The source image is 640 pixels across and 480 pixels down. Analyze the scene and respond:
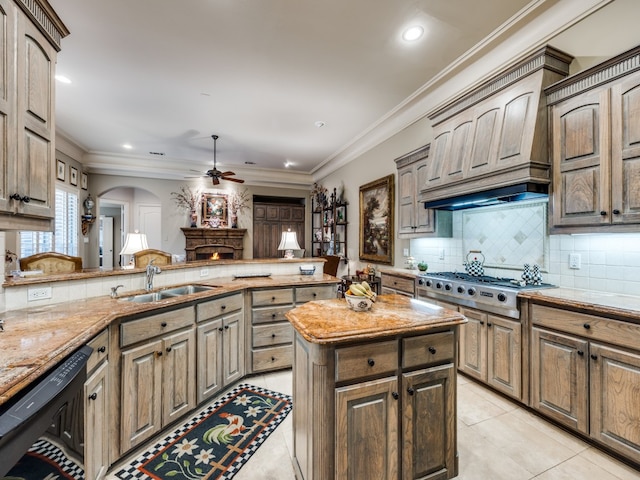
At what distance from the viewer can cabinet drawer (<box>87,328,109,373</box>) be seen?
1452 millimetres

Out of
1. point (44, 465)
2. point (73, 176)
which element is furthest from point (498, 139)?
point (73, 176)

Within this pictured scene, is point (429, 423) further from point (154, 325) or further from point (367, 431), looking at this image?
point (154, 325)

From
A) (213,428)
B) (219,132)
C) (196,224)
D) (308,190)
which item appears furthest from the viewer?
(308,190)

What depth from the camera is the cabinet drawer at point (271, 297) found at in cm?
284

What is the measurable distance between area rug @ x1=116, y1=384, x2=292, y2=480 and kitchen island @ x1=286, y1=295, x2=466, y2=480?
0.50 metres

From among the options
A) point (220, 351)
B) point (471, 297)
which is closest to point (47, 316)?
point (220, 351)

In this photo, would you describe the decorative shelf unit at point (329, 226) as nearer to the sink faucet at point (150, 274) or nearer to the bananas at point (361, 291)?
the sink faucet at point (150, 274)

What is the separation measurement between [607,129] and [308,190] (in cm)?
663

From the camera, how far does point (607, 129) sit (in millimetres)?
1884

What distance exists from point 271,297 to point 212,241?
190 inches

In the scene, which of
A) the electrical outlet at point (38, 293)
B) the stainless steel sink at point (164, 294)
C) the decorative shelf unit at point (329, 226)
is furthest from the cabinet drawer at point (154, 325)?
the decorative shelf unit at point (329, 226)

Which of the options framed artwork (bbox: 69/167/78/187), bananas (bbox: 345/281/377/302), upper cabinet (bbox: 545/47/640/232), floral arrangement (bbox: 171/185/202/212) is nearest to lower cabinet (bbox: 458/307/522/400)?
upper cabinet (bbox: 545/47/640/232)

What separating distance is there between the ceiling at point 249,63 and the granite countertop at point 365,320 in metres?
2.36

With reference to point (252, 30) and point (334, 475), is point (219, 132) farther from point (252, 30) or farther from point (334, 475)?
point (334, 475)
